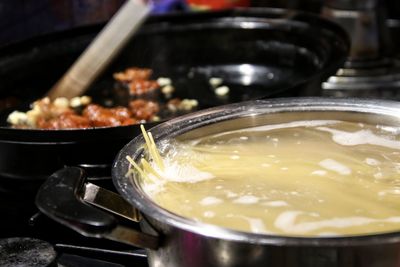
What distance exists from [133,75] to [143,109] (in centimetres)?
38

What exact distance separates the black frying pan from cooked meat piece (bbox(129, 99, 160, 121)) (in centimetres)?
17

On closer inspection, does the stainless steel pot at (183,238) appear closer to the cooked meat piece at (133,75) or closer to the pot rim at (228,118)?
the pot rim at (228,118)

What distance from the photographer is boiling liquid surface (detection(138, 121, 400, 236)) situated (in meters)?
1.01

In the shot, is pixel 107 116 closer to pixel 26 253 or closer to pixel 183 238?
pixel 26 253

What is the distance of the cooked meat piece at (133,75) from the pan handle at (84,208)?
1435mm

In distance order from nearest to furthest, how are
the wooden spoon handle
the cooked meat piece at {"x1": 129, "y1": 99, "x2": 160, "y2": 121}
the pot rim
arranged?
the pot rim
the cooked meat piece at {"x1": 129, "y1": 99, "x2": 160, "y2": 121}
the wooden spoon handle

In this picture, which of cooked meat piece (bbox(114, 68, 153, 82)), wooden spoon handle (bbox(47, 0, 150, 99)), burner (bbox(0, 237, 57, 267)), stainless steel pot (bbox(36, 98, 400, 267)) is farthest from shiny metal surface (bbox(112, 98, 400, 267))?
cooked meat piece (bbox(114, 68, 153, 82))

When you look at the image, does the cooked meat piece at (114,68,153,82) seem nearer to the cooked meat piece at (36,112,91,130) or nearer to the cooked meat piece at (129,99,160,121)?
the cooked meat piece at (129,99,160,121)

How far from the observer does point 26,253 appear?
139 centimetres

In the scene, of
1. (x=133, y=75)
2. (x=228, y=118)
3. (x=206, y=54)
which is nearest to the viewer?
(x=228, y=118)

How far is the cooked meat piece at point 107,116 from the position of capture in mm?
1968

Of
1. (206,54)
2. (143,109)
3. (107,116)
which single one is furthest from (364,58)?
(107,116)

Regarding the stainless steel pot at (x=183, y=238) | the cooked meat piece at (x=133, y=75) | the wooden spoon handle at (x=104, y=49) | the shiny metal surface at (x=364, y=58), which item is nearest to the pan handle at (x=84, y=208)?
the stainless steel pot at (x=183, y=238)

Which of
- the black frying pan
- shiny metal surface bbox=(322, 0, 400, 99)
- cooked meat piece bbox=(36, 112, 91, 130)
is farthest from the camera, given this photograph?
shiny metal surface bbox=(322, 0, 400, 99)
